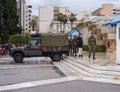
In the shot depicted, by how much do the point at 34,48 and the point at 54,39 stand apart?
2226 mm

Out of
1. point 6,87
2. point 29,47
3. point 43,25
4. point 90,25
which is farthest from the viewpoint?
point 43,25

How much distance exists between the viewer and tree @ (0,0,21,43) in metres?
56.5

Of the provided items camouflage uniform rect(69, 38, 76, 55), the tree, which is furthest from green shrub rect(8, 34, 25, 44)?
camouflage uniform rect(69, 38, 76, 55)

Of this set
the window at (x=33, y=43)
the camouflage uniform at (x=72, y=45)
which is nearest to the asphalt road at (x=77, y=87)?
the window at (x=33, y=43)

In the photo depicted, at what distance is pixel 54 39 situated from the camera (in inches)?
1161

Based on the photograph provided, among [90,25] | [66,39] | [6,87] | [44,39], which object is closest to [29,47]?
[44,39]

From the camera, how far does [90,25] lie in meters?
47.4

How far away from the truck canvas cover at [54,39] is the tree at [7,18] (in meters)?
27.5

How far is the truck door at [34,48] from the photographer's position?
28.0 m

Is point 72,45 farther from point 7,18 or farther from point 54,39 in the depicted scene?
point 7,18

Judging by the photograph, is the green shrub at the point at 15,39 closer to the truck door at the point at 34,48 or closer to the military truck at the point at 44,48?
the military truck at the point at 44,48

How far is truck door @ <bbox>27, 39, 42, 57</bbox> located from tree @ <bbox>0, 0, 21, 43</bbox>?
28.6m

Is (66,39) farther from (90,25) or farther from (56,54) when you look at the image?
(90,25)

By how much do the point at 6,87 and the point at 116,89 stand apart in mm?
4118
